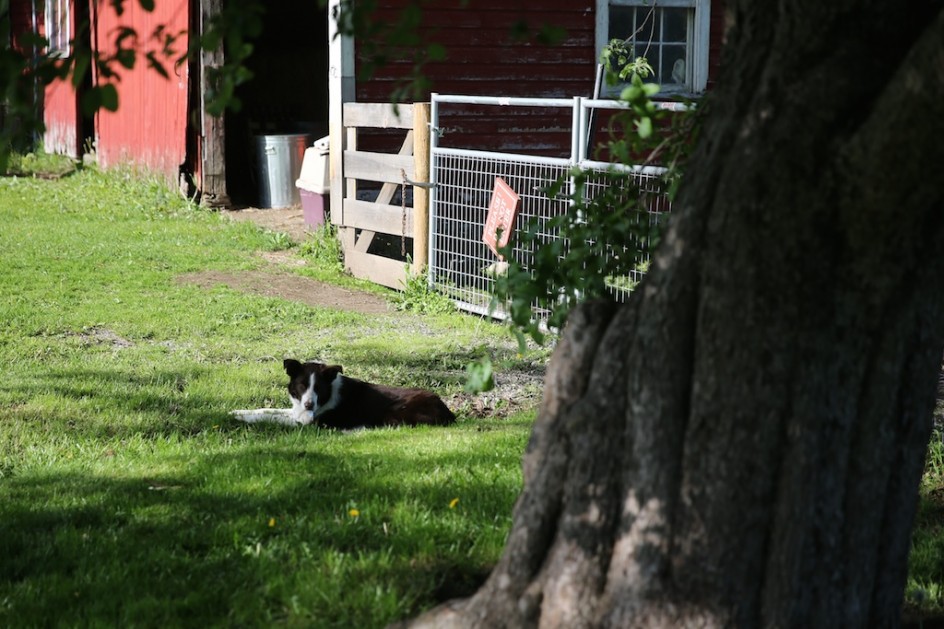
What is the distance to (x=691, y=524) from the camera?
2822 millimetres

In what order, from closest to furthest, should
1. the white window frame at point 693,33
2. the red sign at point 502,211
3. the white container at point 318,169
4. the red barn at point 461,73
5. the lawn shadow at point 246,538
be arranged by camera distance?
1. the lawn shadow at point 246,538
2. the red sign at point 502,211
3. the red barn at point 461,73
4. the white container at point 318,169
5. the white window frame at point 693,33

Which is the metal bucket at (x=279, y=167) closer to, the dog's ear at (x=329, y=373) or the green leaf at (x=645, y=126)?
the dog's ear at (x=329, y=373)

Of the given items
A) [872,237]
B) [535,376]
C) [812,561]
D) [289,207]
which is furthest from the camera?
[289,207]

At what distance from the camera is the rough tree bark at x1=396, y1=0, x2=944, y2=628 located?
105 inches

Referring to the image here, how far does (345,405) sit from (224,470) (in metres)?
1.62

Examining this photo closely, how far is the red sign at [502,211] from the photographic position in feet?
29.3

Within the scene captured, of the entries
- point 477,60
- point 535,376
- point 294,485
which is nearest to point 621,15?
point 477,60

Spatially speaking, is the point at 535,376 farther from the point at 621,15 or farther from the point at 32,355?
the point at 621,15

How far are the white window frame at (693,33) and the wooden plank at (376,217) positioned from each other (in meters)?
3.92

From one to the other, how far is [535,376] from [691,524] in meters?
5.24

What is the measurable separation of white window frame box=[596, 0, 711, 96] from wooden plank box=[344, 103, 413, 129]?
3.68m

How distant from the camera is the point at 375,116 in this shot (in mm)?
11180

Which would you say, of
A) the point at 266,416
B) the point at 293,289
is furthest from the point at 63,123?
the point at 266,416

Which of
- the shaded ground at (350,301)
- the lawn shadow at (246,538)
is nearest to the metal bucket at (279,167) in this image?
the shaded ground at (350,301)
